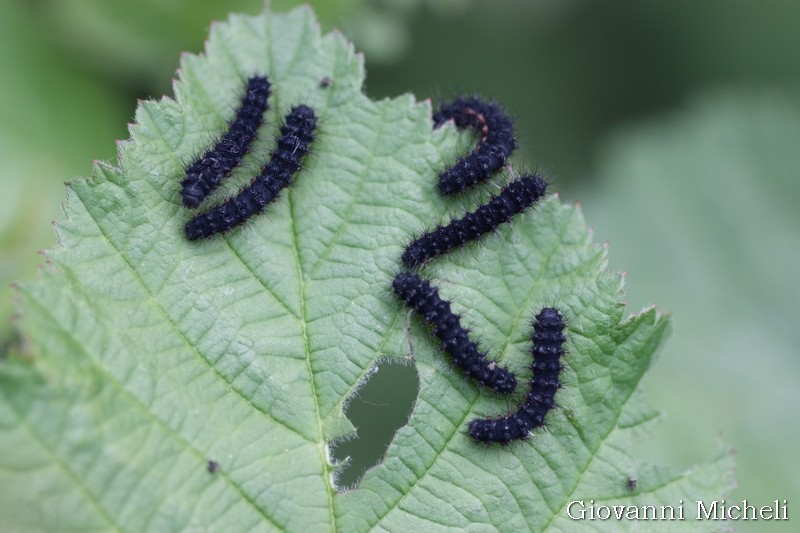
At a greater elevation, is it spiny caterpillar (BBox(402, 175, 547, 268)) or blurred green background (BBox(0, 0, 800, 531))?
blurred green background (BBox(0, 0, 800, 531))

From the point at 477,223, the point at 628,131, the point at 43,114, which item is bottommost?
the point at 477,223

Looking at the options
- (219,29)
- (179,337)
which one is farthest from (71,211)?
(219,29)

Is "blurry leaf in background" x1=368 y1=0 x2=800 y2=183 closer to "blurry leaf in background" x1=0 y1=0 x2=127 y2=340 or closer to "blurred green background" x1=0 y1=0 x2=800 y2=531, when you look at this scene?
"blurred green background" x1=0 y1=0 x2=800 y2=531

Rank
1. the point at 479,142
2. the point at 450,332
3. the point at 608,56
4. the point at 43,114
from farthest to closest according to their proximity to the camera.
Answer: the point at 608,56 < the point at 43,114 < the point at 479,142 < the point at 450,332

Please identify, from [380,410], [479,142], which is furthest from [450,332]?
[380,410]

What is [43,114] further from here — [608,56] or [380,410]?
[608,56]

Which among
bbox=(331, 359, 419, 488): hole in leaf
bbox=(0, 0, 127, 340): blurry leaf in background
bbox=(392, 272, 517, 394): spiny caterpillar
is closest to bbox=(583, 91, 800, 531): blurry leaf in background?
bbox=(331, 359, 419, 488): hole in leaf

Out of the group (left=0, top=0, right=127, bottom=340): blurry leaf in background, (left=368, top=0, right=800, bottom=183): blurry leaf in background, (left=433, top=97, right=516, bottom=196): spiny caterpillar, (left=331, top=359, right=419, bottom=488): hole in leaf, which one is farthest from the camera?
(left=368, top=0, right=800, bottom=183): blurry leaf in background
